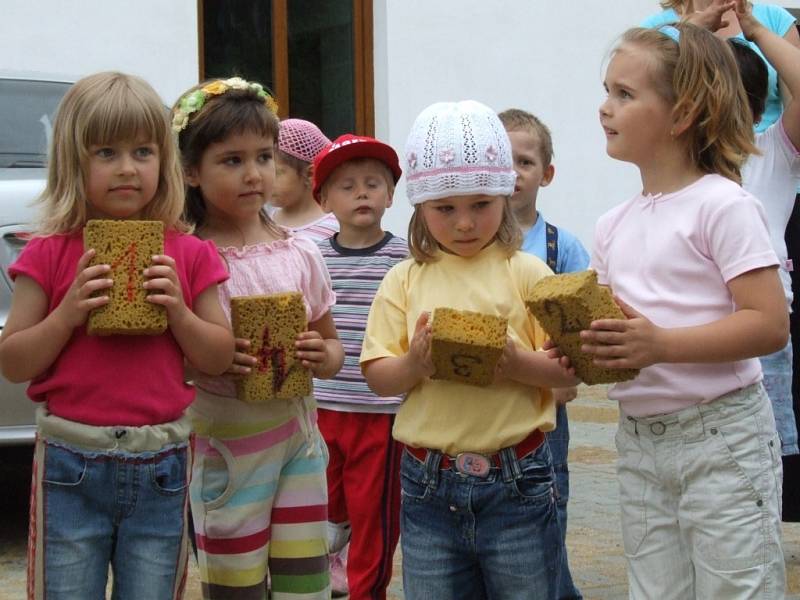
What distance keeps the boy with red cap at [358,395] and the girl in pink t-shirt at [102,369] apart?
1.31m

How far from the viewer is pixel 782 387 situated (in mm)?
3986

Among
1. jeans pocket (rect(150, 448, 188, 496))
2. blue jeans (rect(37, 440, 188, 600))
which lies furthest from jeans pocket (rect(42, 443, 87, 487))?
jeans pocket (rect(150, 448, 188, 496))

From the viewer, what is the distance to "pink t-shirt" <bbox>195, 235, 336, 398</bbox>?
11.3 ft

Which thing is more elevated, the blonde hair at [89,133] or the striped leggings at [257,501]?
the blonde hair at [89,133]

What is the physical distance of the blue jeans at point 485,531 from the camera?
3.15 m

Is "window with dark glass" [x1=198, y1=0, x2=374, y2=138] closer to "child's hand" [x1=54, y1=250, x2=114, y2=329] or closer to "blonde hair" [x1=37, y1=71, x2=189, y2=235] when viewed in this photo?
"blonde hair" [x1=37, y1=71, x2=189, y2=235]

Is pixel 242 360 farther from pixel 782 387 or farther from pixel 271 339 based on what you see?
pixel 782 387

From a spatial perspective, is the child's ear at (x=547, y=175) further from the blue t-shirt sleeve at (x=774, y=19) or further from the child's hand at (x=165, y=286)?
the child's hand at (x=165, y=286)

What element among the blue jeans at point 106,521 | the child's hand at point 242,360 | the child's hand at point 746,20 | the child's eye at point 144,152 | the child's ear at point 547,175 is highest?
the child's hand at point 746,20

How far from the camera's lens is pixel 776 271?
119 inches

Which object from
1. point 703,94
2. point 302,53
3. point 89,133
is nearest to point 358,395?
point 89,133

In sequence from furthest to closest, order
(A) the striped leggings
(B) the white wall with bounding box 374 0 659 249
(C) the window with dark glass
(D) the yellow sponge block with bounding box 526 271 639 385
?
(B) the white wall with bounding box 374 0 659 249 < (C) the window with dark glass < (A) the striped leggings < (D) the yellow sponge block with bounding box 526 271 639 385

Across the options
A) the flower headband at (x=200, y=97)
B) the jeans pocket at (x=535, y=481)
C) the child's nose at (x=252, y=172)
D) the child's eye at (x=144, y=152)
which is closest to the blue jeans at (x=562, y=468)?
the jeans pocket at (x=535, y=481)

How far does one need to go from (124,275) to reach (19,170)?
2.76m
